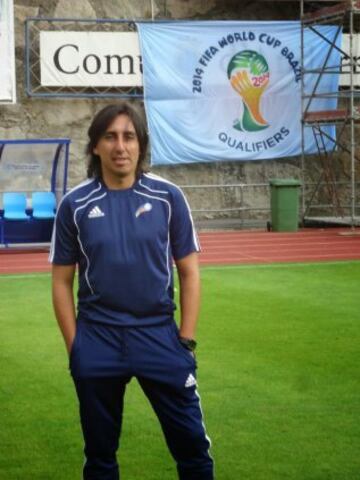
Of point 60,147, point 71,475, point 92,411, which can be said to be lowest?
point 71,475

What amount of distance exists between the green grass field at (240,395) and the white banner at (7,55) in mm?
10552

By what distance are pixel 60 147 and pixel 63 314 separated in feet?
63.3

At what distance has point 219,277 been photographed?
18.1 metres

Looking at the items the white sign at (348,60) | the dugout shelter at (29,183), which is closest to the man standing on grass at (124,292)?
the dugout shelter at (29,183)

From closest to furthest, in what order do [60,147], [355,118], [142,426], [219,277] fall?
[142,426] < [219,277] < [60,147] < [355,118]

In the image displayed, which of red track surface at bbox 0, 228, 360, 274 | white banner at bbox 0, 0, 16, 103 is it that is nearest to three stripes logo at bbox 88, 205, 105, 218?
red track surface at bbox 0, 228, 360, 274

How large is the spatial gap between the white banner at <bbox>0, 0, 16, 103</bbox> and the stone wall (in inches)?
59.7

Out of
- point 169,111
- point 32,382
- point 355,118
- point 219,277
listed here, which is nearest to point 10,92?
point 169,111

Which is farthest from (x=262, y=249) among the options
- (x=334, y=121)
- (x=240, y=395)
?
(x=240, y=395)

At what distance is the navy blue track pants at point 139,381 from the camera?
18.6ft

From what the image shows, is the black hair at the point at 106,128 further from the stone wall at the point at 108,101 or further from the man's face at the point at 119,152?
the stone wall at the point at 108,101

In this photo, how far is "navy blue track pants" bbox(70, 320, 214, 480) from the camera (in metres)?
5.66

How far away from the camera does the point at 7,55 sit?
25656mm

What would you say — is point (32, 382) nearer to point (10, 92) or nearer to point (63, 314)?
point (63, 314)
